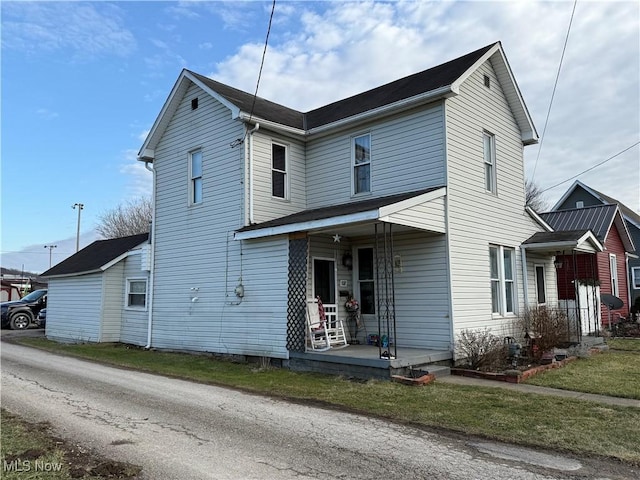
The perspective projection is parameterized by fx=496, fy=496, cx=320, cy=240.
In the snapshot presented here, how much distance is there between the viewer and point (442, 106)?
11219mm

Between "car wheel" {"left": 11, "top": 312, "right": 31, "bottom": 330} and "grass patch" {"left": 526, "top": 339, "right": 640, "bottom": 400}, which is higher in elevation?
"car wheel" {"left": 11, "top": 312, "right": 31, "bottom": 330}

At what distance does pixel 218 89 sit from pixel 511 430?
11529 mm

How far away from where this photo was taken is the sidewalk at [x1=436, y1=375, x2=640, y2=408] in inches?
295

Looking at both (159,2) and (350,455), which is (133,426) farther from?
(159,2)

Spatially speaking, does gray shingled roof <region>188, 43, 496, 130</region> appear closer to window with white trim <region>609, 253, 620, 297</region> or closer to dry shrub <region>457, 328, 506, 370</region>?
dry shrub <region>457, 328, 506, 370</region>

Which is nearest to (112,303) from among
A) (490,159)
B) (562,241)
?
(490,159)

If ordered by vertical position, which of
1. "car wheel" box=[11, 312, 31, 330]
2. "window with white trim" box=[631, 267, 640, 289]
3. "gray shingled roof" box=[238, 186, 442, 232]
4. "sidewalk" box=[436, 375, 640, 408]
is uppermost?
"gray shingled roof" box=[238, 186, 442, 232]

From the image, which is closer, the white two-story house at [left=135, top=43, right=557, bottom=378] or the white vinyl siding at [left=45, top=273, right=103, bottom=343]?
the white two-story house at [left=135, top=43, right=557, bottom=378]

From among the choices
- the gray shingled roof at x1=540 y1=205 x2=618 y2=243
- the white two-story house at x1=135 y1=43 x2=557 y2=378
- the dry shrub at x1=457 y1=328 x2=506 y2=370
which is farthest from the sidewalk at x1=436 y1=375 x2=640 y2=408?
the gray shingled roof at x1=540 y1=205 x2=618 y2=243

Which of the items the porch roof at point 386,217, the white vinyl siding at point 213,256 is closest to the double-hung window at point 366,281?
the porch roof at point 386,217

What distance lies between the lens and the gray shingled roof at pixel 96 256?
57.0ft

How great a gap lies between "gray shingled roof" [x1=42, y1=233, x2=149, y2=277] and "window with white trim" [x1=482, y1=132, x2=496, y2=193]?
1205 cm

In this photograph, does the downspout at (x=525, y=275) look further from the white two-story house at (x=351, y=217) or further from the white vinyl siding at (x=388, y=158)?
the white vinyl siding at (x=388, y=158)

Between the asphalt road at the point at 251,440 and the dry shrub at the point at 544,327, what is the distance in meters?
7.04
